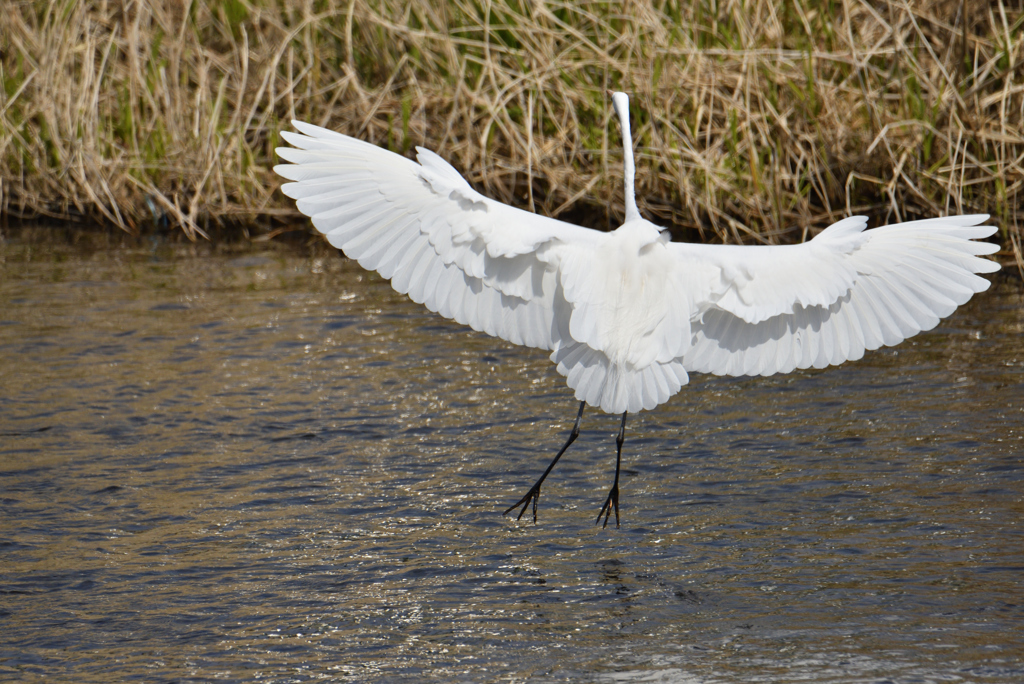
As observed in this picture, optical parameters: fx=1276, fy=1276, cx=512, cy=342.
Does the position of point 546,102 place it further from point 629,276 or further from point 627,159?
point 629,276

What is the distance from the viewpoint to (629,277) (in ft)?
12.0

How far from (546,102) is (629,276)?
372 centimetres

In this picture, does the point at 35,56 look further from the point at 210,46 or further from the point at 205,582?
the point at 205,582

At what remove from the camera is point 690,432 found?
15.9 feet

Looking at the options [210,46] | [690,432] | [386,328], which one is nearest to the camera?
[690,432]

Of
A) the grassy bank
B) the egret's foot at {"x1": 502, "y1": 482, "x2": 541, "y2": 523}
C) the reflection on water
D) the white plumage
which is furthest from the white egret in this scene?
the grassy bank

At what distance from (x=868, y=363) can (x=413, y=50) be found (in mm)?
3728

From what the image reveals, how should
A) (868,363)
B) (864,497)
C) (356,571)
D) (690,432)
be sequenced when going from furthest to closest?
(868,363), (690,432), (864,497), (356,571)

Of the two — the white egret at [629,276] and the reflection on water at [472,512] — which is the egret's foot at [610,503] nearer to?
the reflection on water at [472,512]

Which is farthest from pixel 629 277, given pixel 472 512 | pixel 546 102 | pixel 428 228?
pixel 546 102

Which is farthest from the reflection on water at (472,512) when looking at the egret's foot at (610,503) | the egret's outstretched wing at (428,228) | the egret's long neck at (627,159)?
the egret's long neck at (627,159)

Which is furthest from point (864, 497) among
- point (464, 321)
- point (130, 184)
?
point (130, 184)

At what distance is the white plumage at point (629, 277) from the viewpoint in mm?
3570

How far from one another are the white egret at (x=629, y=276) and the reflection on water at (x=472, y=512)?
1.89 ft
